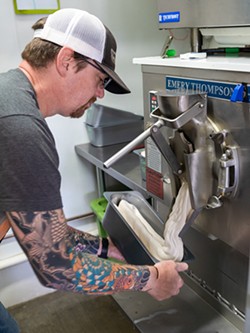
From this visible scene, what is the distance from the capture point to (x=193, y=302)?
1.22 meters

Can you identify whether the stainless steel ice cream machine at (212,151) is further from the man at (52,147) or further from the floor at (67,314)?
the floor at (67,314)

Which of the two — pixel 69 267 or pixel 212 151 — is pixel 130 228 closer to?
pixel 69 267

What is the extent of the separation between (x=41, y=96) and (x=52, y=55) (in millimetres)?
110

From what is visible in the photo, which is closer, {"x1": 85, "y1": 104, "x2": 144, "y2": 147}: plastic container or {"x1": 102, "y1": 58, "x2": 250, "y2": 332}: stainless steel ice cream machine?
{"x1": 102, "y1": 58, "x2": 250, "y2": 332}: stainless steel ice cream machine

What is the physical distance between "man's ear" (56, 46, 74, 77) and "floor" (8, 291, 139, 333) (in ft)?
3.29

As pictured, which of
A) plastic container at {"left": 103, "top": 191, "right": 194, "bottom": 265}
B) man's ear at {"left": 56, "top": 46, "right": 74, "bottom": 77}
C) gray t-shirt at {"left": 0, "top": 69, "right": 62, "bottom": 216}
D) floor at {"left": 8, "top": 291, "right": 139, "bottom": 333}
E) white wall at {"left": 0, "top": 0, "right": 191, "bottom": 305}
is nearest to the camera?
gray t-shirt at {"left": 0, "top": 69, "right": 62, "bottom": 216}

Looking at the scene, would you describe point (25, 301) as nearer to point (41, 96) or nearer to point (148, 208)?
point (148, 208)

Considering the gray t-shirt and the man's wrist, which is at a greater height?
the gray t-shirt

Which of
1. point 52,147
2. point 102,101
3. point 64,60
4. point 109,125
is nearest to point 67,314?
point 109,125

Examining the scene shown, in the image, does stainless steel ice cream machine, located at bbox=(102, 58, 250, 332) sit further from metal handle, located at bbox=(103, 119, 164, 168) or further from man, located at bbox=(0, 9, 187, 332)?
man, located at bbox=(0, 9, 187, 332)

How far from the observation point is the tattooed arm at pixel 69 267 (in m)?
0.83

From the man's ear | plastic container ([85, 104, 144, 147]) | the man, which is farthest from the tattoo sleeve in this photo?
plastic container ([85, 104, 144, 147])

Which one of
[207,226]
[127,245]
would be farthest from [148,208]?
[207,226]

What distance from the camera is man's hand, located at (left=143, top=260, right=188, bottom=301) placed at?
3.20ft
